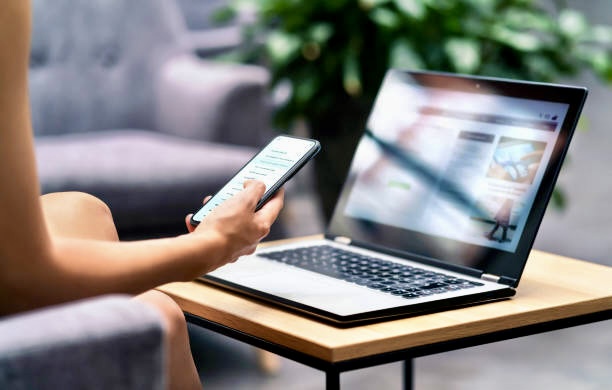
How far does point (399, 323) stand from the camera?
3.10 feet

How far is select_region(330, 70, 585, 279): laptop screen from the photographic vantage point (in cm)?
111

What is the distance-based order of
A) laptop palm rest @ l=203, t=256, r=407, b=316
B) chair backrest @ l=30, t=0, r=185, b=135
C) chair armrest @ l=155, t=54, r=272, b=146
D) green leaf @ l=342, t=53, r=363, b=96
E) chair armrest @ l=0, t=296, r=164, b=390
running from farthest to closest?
1. green leaf @ l=342, t=53, r=363, b=96
2. chair backrest @ l=30, t=0, r=185, b=135
3. chair armrest @ l=155, t=54, r=272, b=146
4. laptop palm rest @ l=203, t=256, r=407, b=316
5. chair armrest @ l=0, t=296, r=164, b=390

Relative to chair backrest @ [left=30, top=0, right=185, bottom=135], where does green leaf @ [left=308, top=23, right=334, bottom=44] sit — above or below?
above

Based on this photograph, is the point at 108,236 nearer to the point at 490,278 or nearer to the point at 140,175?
the point at 490,278

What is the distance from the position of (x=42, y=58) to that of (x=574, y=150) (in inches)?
103

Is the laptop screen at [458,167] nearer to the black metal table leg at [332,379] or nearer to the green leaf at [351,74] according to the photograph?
the black metal table leg at [332,379]

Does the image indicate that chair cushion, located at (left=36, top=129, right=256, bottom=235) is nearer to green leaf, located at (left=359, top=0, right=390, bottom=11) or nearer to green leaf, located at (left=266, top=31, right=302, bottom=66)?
green leaf, located at (left=266, top=31, right=302, bottom=66)

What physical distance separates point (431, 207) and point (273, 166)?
0.24 metres

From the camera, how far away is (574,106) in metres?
1.10

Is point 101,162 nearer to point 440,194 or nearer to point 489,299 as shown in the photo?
point 440,194

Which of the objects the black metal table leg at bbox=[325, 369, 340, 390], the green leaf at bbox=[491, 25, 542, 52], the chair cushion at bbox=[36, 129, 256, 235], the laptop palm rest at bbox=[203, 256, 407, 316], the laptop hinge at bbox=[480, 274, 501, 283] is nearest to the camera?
the black metal table leg at bbox=[325, 369, 340, 390]

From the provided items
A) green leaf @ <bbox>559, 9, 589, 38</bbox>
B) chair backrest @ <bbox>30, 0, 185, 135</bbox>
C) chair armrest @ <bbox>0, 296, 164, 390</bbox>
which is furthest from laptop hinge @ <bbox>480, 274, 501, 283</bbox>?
green leaf @ <bbox>559, 9, 589, 38</bbox>

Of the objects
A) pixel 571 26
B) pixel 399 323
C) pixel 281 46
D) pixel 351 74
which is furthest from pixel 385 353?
pixel 571 26

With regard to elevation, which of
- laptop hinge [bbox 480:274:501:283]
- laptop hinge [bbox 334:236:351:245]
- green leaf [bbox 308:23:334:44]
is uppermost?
green leaf [bbox 308:23:334:44]
